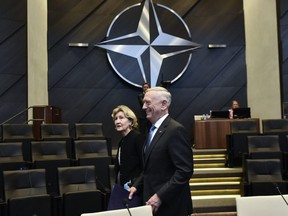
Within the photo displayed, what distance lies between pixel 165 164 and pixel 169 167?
3cm

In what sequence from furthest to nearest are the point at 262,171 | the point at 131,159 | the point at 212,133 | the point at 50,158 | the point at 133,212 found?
the point at 212,133, the point at 50,158, the point at 262,171, the point at 131,159, the point at 133,212

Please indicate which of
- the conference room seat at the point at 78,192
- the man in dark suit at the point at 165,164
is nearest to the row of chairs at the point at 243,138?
the conference room seat at the point at 78,192

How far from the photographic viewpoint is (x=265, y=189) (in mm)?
3980

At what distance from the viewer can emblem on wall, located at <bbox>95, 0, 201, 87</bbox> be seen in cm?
793

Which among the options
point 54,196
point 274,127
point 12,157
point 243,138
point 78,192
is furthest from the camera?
point 274,127

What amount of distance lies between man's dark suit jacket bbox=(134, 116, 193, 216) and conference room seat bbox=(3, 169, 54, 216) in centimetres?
164

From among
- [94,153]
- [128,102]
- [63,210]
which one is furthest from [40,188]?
[128,102]

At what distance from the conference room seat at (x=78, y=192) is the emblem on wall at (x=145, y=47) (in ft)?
13.9

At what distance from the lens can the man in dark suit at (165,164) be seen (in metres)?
1.79

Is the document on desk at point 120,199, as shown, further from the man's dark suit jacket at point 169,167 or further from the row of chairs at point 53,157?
the row of chairs at point 53,157

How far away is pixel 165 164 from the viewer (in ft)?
6.11

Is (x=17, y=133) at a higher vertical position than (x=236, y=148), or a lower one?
higher

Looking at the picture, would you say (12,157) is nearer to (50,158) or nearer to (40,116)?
(50,158)

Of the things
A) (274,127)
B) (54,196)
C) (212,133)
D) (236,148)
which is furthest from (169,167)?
(212,133)
